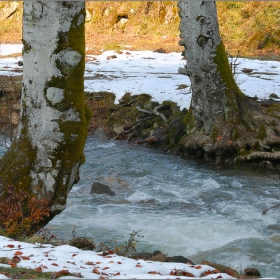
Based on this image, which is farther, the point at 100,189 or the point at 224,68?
the point at 224,68

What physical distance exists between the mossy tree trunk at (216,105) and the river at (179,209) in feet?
1.79

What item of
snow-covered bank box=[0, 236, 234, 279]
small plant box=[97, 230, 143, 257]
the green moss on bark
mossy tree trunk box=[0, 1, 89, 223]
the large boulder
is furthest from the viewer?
the green moss on bark

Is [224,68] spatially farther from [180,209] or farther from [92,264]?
[92,264]

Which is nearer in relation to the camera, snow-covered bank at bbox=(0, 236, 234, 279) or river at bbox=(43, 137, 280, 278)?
snow-covered bank at bbox=(0, 236, 234, 279)

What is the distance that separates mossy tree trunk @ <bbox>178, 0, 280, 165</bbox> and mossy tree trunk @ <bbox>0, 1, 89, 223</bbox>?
203 inches

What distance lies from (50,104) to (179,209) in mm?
3305

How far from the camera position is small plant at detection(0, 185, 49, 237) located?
21.5ft

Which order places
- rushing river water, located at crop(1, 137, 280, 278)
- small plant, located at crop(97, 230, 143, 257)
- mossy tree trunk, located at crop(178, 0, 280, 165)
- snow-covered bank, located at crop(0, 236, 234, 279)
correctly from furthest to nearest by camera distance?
mossy tree trunk, located at crop(178, 0, 280, 165) → rushing river water, located at crop(1, 137, 280, 278) → small plant, located at crop(97, 230, 143, 257) → snow-covered bank, located at crop(0, 236, 234, 279)

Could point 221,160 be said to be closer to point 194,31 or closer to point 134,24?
point 194,31

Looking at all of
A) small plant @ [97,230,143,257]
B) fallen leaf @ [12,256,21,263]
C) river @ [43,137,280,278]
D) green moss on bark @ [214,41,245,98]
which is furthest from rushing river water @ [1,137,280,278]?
fallen leaf @ [12,256,21,263]

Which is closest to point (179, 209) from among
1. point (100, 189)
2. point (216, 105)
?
point (100, 189)

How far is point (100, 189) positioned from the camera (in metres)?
9.79

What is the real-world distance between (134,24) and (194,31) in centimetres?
1706

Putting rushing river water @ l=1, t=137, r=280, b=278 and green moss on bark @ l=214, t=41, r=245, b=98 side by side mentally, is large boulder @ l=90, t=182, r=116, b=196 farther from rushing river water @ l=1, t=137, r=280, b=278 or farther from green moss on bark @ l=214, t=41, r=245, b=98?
green moss on bark @ l=214, t=41, r=245, b=98
